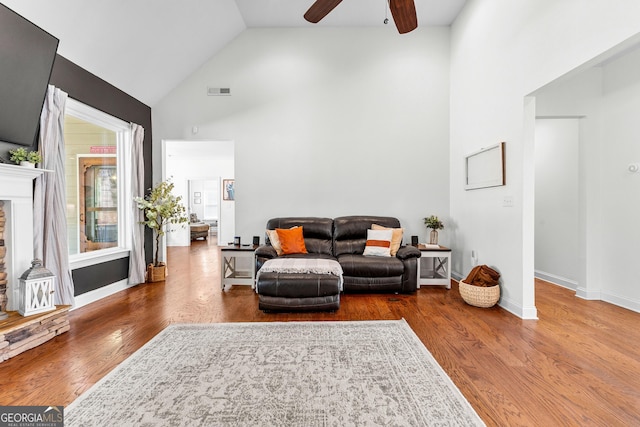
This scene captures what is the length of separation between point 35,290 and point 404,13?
403 centimetres

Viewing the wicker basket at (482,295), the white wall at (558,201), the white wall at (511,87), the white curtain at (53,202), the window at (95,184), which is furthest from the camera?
the white wall at (558,201)

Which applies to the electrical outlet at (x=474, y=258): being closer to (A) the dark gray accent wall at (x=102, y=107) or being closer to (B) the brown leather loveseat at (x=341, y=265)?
(B) the brown leather loveseat at (x=341, y=265)

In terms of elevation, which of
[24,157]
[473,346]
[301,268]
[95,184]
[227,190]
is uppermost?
[227,190]

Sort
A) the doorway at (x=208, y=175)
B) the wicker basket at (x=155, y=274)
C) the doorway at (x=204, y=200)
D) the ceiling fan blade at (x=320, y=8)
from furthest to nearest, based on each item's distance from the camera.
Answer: the doorway at (x=204, y=200) → the doorway at (x=208, y=175) → the wicker basket at (x=155, y=274) → the ceiling fan blade at (x=320, y=8)

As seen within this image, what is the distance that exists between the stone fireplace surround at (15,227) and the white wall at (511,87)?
475cm

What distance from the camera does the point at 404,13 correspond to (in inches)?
108

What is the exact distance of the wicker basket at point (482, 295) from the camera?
135 inches

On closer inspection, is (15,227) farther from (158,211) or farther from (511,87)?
(511,87)

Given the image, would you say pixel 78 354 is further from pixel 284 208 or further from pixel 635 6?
pixel 635 6

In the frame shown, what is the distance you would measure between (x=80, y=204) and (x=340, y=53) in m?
4.39

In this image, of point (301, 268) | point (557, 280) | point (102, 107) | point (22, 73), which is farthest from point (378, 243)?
point (22, 73)

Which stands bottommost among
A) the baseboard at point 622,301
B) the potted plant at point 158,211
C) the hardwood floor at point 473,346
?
the hardwood floor at point 473,346

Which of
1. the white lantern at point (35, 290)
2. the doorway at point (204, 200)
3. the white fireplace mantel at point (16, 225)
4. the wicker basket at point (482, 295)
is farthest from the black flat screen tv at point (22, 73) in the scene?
the doorway at point (204, 200)

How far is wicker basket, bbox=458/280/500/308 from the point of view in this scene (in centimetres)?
342
